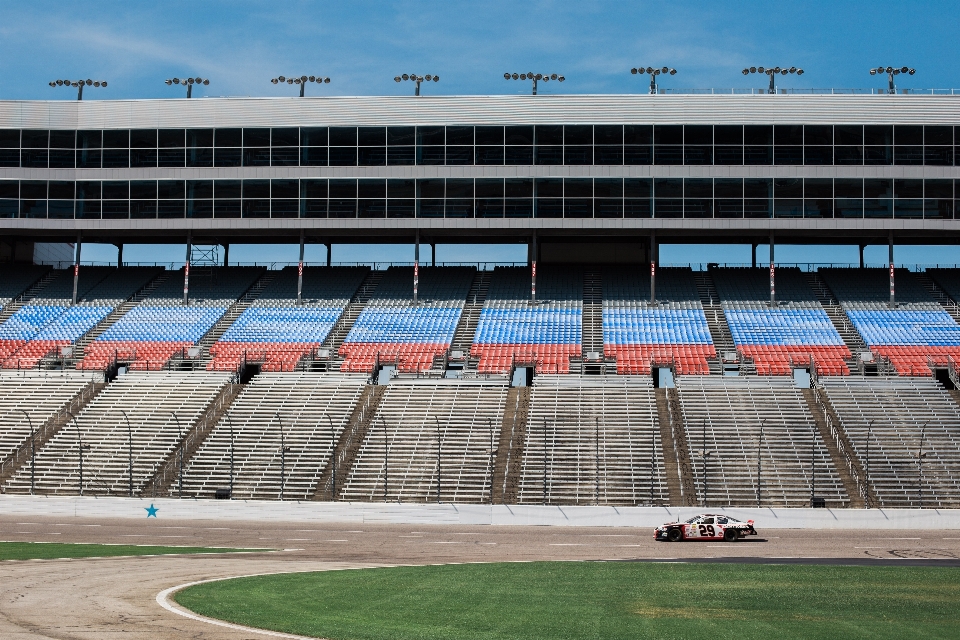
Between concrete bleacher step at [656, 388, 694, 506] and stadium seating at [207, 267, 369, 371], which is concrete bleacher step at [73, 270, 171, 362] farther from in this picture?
concrete bleacher step at [656, 388, 694, 506]

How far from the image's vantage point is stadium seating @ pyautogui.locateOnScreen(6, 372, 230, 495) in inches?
2148

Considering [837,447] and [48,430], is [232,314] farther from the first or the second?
[837,447]

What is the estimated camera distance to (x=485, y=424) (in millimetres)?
57875

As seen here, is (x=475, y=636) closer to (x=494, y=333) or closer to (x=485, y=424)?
(x=485, y=424)

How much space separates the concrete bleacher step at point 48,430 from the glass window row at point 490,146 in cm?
1864

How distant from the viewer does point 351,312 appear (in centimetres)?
7512

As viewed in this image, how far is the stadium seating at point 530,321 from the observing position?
218 ft

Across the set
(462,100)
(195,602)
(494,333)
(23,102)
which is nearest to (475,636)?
(195,602)

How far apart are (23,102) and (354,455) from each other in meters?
39.5

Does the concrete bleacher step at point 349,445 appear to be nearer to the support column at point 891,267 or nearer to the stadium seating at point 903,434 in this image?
the stadium seating at point 903,434

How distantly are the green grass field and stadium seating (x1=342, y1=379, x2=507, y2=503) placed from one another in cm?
1583

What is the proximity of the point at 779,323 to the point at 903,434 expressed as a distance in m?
16.2

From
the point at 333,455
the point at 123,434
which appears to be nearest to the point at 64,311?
the point at 123,434

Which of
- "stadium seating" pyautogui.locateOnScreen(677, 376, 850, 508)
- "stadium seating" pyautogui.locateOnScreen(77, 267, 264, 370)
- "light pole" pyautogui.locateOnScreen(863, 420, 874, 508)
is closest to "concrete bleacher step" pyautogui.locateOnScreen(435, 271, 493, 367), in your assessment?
"stadium seating" pyautogui.locateOnScreen(677, 376, 850, 508)
